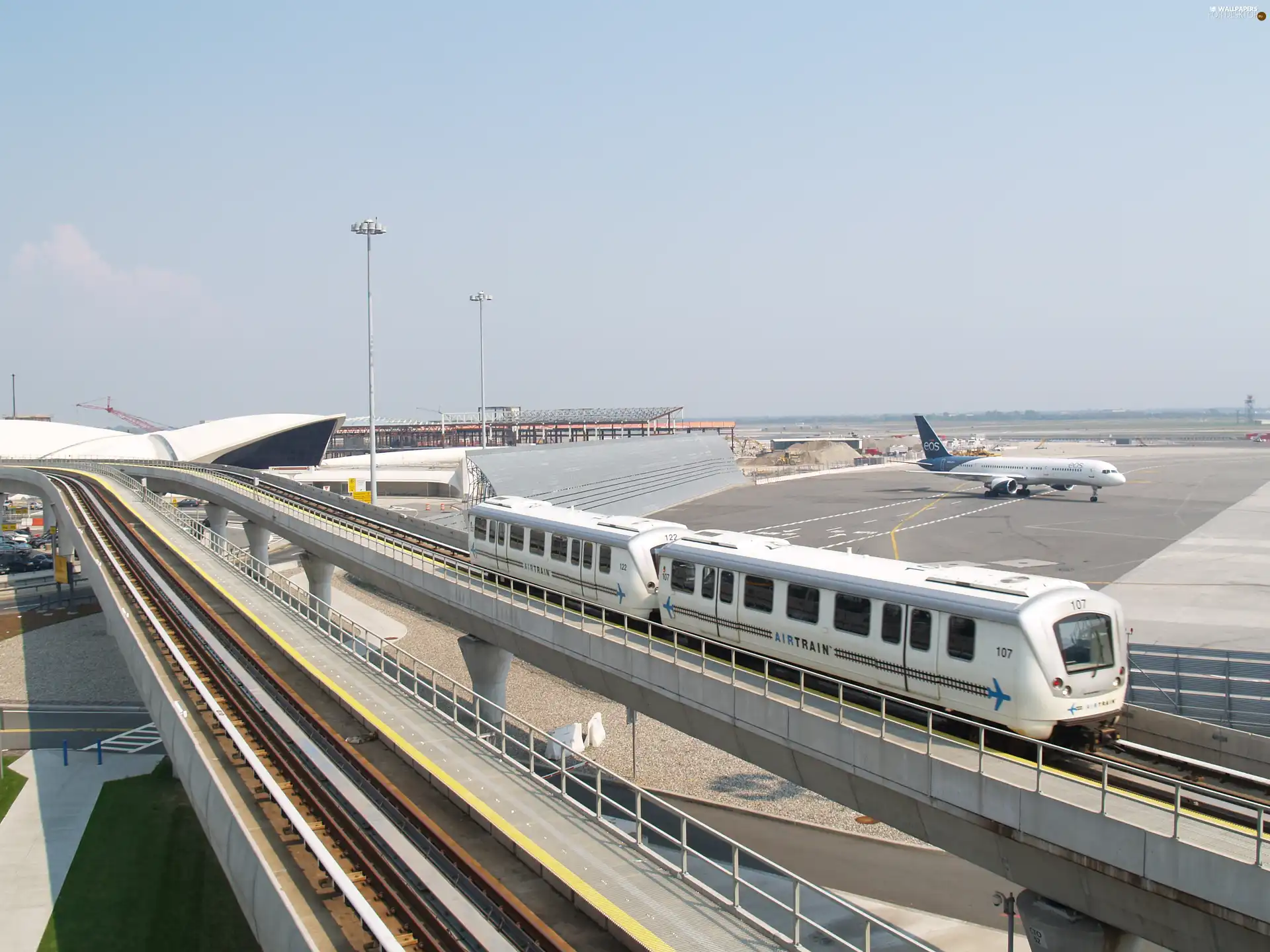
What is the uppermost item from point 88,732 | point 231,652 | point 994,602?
point 994,602

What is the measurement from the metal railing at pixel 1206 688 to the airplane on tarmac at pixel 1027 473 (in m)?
64.1

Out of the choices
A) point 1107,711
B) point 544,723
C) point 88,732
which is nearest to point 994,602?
point 1107,711

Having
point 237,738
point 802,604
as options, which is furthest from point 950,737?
point 237,738

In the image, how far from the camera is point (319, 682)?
893 inches

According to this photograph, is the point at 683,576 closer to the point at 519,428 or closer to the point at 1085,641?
the point at 1085,641

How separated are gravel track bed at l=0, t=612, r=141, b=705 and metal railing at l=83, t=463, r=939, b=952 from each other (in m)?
10.3

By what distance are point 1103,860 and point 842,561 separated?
895 centimetres

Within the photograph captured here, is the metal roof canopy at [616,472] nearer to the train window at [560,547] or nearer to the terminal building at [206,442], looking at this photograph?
the train window at [560,547]

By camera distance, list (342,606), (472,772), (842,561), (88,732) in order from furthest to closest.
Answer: (342,606)
(88,732)
(842,561)
(472,772)

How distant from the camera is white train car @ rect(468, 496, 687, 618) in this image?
2616cm

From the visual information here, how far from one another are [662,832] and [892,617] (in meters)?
Result: 8.24

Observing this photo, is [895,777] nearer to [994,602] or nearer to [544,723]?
[994,602]

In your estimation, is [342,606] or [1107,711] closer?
[1107,711]

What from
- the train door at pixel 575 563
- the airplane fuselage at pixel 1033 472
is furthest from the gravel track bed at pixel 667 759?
the airplane fuselage at pixel 1033 472
